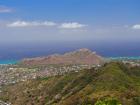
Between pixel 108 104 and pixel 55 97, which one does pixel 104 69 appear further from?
pixel 108 104

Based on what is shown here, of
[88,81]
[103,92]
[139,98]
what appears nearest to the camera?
[139,98]

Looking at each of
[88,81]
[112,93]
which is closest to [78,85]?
[88,81]

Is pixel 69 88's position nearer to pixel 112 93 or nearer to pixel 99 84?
pixel 99 84

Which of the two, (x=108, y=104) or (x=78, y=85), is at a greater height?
(x=108, y=104)

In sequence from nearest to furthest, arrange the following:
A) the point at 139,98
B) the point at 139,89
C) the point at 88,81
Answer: the point at 139,98
the point at 139,89
the point at 88,81

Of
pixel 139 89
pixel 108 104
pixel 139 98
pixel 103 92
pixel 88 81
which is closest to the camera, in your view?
pixel 108 104

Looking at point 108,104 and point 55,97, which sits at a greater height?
point 108,104

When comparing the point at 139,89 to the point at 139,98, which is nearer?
the point at 139,98

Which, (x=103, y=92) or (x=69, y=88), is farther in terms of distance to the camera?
(x=69, y=88)

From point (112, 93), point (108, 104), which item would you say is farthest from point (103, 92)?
point (108, 104)
